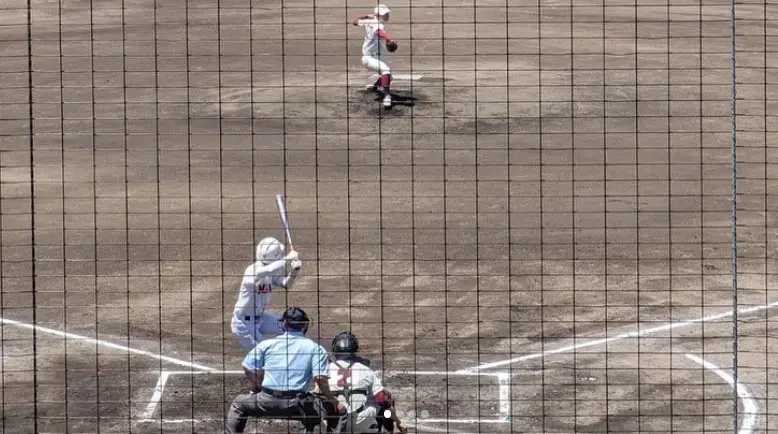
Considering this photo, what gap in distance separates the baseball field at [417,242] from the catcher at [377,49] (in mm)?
255

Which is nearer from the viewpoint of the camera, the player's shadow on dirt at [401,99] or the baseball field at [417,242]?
A: the baseball field at [417,242]

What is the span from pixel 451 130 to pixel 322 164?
2.19m

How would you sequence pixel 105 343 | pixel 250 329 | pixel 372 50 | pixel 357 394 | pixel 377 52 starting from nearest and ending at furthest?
pixel 357 394 → pixel 250 329 → pixel 105 343 → pixel 377 52 → pixel 372 50

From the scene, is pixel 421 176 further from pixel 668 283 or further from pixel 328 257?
pixel 668 283

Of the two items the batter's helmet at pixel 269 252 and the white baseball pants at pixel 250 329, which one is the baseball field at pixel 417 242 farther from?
the batter's helmet at pixel 269 252

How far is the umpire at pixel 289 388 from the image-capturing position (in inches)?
424

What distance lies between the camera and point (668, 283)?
49.0 ft

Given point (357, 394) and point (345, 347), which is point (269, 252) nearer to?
point (345, 347)

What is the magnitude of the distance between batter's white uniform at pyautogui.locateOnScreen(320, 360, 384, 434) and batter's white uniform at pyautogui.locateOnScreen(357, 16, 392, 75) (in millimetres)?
10076

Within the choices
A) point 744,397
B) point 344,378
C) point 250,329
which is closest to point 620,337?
point 744,397

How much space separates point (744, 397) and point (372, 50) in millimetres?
10727

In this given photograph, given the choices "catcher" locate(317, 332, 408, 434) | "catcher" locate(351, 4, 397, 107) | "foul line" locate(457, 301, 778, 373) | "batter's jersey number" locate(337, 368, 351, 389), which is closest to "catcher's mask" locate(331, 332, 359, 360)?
"catcher" locate(317, 332, 408, 434)

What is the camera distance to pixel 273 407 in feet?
35.4

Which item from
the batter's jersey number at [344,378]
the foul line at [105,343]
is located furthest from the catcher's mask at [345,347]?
the foul line at [105,343]
